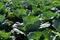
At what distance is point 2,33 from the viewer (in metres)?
3.03

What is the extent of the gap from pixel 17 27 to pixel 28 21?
0.18m

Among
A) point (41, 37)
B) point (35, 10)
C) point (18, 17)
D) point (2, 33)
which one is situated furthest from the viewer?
point (35, 10)

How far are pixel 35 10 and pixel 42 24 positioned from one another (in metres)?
0.85

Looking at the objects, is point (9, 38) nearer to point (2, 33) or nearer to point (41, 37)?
point (2, 33)

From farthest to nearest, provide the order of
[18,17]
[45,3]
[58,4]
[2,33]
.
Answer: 1. [45,3]
2. [58,4]
3. [18,17]
4. [2,33]

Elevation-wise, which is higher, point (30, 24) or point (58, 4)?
point (58, 4)

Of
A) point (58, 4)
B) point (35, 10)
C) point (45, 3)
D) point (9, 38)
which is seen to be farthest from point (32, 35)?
point (45, 3)

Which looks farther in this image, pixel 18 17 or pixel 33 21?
pixel 18 17

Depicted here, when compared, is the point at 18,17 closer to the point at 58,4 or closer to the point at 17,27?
the point at 17,27

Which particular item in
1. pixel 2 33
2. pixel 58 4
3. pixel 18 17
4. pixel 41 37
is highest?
pixel 58 4

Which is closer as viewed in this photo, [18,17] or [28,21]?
[28,21]

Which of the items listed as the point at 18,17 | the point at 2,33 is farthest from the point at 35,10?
the point at 2,33

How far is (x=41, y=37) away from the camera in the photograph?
284 centimetres

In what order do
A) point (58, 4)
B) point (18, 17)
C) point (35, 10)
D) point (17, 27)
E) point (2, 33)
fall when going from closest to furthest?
point (2, 33), point (17, 27), point (18, 17), point (35, 10), point (58, 4)
